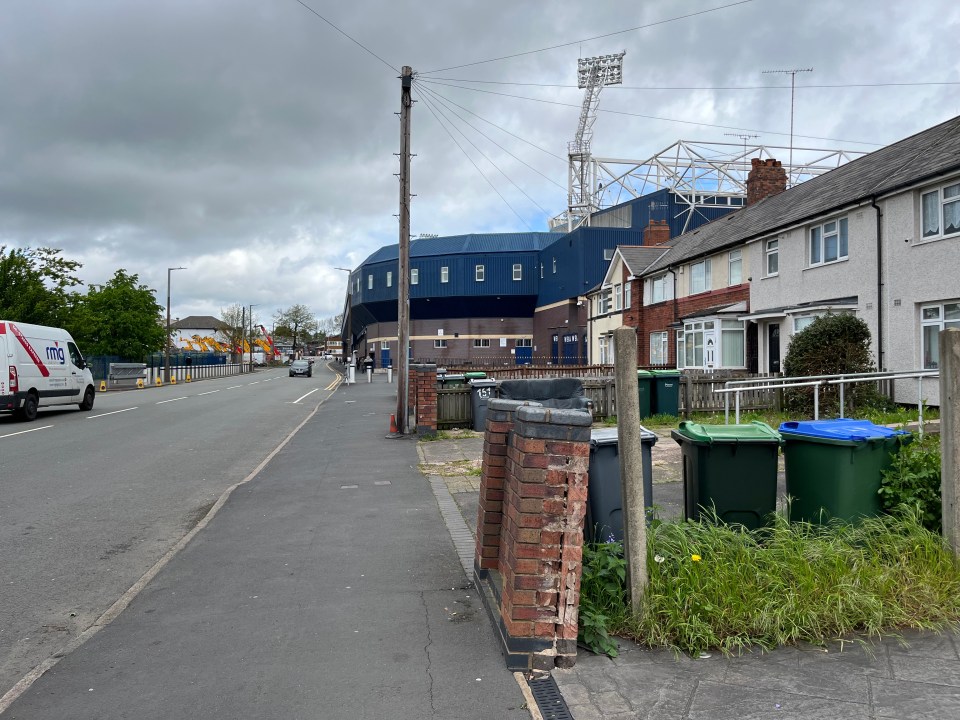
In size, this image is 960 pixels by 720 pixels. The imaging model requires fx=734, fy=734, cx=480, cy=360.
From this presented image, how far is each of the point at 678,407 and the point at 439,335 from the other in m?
55.0

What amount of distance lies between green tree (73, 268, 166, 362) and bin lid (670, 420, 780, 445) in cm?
4428

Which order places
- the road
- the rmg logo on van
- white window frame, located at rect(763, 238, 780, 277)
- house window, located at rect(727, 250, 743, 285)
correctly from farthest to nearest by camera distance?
house window, located at rect(727, 250, 743, 285), white window frame, located at rect(763, 238, 780, 277), the rmg logo on van, the road

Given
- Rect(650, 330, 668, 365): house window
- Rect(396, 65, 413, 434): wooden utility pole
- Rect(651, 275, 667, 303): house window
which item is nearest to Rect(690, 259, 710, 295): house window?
Rect(651, 275, 667, 303): house window

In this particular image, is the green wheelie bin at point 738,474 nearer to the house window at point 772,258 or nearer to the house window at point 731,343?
the house window at point 772,258

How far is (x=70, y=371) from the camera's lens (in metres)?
21.5

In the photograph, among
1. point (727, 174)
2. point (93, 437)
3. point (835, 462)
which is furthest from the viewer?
point (727, 174)

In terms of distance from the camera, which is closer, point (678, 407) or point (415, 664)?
point (415, 664)

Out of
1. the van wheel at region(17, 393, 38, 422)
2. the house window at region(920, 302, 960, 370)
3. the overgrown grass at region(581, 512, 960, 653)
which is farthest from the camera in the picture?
the van wheel at region(17, 393, 38, 422)

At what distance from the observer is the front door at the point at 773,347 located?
75.9 feet

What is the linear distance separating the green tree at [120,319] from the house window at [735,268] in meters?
35.0

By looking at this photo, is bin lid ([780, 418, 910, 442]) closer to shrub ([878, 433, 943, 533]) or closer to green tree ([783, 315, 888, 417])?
shrub ([878, 433, 943, 533])

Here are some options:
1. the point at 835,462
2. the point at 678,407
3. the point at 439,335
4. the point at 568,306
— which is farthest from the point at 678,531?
the point at 439,335

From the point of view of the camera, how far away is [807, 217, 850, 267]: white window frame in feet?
64.9

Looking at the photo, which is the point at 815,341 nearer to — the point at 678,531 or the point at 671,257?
the point at 678,531
